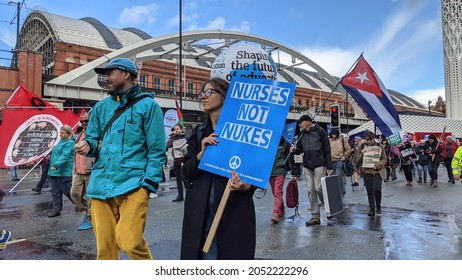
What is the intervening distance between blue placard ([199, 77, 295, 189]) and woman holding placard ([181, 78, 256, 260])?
76mm

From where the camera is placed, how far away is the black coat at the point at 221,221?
261 cm

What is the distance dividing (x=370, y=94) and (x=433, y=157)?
21.3 feet

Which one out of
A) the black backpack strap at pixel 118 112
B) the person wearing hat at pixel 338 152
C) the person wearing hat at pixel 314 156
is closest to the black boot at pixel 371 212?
the person wearing hat at pixel 314 156

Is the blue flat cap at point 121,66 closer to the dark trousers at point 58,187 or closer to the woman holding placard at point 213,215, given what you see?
the woman holding placard at point 213,215

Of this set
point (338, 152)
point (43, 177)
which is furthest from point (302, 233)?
point (43, 177)

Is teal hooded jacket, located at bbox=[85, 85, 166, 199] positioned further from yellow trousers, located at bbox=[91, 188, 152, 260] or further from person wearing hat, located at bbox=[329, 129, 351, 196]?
person wearing hat, located at bbox=[329, 129, 351, 196]

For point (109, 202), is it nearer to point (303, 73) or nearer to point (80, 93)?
point (80, 93)

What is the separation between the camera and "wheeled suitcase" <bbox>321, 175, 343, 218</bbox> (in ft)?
19.6

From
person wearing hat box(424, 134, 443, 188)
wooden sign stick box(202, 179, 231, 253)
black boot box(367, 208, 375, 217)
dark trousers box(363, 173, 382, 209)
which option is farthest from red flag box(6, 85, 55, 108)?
person wearing hat box(424, 134, 443, 188)

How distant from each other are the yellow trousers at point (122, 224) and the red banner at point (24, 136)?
682 cm

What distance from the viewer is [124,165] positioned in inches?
115

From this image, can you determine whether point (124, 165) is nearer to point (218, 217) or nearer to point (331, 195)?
point (218, 217)

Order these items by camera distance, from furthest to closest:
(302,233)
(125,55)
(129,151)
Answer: (125,55) → (302,233) → (129,151)

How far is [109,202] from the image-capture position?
2.98 metres
